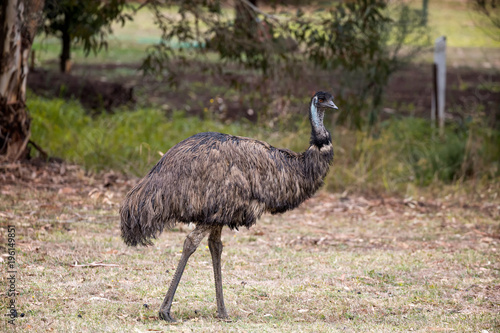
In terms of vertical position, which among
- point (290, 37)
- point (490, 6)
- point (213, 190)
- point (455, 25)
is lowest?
point (213, 190)

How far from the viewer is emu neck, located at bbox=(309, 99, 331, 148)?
5625 millimetres

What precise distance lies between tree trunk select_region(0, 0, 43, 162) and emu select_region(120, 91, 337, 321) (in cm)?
539

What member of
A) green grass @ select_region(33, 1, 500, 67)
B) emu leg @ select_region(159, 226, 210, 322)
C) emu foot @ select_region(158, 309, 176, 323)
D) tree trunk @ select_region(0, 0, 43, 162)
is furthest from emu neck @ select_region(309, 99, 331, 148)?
green grass @ select_region(33, 1, 500, 67)

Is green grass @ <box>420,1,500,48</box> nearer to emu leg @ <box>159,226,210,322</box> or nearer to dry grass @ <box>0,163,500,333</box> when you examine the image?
dry grass @ <box>0,163,500,333</box>

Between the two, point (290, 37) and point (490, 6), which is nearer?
point (290, 37)

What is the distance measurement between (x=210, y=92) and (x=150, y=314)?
11903 mm

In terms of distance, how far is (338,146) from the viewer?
11.6 meters

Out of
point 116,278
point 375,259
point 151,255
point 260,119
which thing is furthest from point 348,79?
point 116,278

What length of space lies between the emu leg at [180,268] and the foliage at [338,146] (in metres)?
5.35

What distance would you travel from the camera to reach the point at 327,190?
10.8 metres

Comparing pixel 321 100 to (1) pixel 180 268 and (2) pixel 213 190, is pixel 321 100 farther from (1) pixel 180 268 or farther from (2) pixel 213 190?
(1) pixel 180 268

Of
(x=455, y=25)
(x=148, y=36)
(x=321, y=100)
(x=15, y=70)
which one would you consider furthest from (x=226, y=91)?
(x=455, y=25)

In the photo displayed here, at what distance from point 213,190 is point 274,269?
80.0 inches

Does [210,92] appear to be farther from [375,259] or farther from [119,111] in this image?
[375,259]
